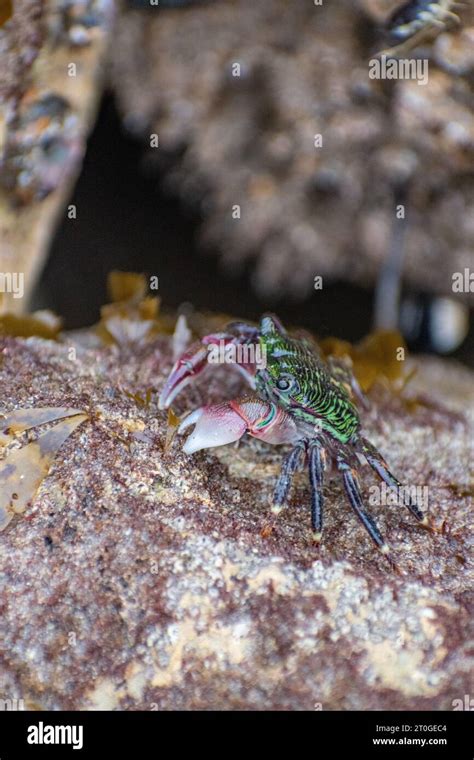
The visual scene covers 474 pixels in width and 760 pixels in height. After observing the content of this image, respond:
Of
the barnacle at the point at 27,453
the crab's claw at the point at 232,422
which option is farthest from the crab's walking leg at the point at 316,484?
the barnacle at the point at 27,453

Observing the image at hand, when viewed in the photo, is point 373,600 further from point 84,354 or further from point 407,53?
point 407,53

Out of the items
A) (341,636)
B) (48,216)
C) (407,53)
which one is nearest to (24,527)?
(341,636)

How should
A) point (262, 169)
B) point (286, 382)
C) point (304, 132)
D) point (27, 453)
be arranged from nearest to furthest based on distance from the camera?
1. point (27, 453)
2. point (286, 382)
3. point (304, 132)
4. point (262, 169)

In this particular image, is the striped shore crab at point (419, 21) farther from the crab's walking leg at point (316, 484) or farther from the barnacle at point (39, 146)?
the crab's walking leg at point (316, 484)

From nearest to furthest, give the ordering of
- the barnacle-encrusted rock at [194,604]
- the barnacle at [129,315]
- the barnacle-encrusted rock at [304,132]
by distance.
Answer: the barnacle-encrusted rock at [194,604], the barnacle at [129,315], the barnacle-encrusted rock at [304,132]

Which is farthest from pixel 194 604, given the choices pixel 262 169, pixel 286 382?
pixel 262 169

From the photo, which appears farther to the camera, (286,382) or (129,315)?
(129,315)

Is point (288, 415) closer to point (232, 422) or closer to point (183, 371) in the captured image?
point (232, 422)
